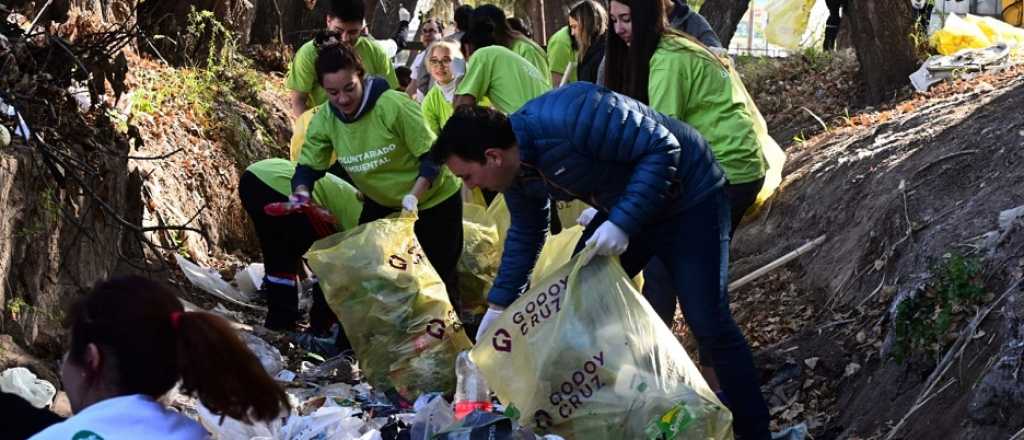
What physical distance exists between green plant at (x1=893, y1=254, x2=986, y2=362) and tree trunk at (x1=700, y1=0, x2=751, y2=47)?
441 inches

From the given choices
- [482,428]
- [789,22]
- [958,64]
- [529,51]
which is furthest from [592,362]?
[789,22]

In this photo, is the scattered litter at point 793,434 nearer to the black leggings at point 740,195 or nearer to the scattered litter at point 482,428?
the black leggings at point 740,195

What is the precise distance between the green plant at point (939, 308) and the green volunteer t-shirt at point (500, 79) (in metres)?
2.59

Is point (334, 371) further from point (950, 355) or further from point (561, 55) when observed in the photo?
point (561, 55)

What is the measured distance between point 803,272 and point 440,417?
269 cm

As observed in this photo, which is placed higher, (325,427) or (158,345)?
(158,345)

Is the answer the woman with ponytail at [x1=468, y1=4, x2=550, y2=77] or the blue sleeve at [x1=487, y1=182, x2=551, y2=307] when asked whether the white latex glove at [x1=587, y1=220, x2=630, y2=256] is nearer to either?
the blue sleeve at [x1=487, y1=182, x2=551, y2=307]

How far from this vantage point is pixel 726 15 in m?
16.4

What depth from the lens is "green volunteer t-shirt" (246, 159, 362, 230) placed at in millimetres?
6805

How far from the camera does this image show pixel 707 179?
4.59 metres

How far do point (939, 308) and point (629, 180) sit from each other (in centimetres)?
146

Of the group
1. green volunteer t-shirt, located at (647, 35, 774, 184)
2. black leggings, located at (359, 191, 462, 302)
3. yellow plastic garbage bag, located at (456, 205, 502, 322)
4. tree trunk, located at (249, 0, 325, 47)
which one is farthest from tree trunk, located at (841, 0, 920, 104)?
green volunteer t-shirt, located at (647, 35, 774, 184)

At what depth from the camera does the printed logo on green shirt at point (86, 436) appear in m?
2.51

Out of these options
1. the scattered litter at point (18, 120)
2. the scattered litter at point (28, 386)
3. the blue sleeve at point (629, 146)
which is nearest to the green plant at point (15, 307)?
the scattered litter at point (28, 386)
